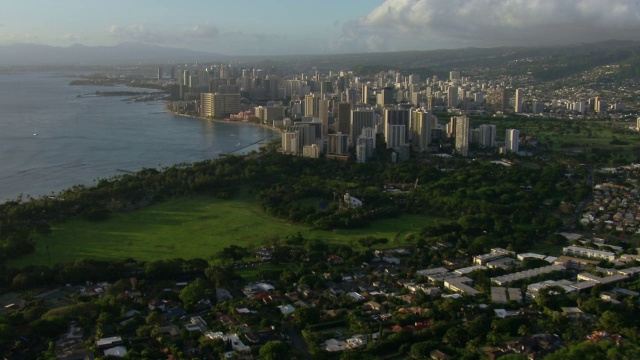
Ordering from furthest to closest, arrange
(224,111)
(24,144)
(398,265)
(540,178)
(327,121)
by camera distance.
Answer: (224,111) < (327,121) < (24,144) < (540,178) < (398,265)

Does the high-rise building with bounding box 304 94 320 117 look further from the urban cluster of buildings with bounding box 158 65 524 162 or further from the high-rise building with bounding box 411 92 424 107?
the high-rise building with bounding box 411 92 424 107

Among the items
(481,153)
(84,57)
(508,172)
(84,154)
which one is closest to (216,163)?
(84,154)

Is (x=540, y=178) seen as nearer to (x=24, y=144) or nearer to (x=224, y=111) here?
(x=24, y=144)

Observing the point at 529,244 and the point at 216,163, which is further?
the point at 216,163

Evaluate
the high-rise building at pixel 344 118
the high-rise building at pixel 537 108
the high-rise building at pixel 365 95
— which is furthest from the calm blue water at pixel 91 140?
the high-rise building at pixel 537 108

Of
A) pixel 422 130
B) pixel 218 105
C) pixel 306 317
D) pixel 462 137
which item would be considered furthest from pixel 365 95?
pixel 306 317

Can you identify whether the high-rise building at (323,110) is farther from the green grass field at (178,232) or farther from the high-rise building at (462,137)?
the green grass field at (178,232)

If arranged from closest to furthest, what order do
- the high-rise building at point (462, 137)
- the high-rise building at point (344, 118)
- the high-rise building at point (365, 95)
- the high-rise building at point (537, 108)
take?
1. the high-rise building at point (462, 137)
2. the high-rise building at point (344, 118)
3. the high-rise building at point (537, 108)
4. the high-rise building at point (365, 95)

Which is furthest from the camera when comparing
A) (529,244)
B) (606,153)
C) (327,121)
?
(327,121)
